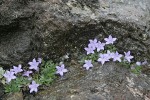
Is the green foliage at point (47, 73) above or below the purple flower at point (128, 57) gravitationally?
below

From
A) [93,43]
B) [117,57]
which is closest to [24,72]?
[93,43]

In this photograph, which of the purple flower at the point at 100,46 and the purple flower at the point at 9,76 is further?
the purple flower at the point at 100,46

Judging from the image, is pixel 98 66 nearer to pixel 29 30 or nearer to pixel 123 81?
pixel 123 81

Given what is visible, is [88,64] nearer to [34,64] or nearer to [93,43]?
[93,43]

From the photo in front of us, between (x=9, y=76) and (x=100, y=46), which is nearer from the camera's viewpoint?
(x=9, y=76)

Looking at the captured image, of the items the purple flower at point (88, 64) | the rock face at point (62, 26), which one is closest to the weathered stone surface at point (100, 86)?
the purple flower at point (88, 64)

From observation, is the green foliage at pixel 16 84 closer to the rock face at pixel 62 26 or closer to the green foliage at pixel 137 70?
the rock face at pixel 62 26
